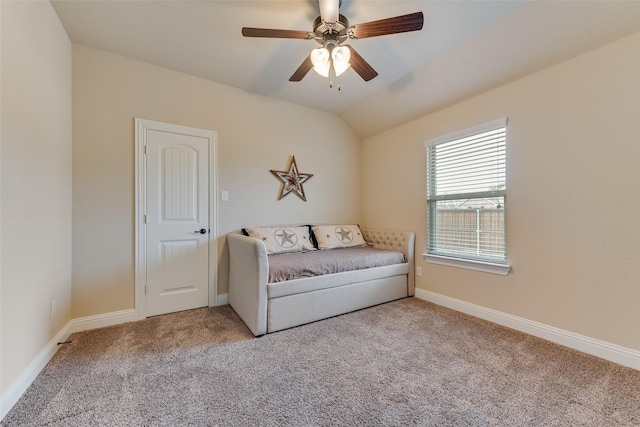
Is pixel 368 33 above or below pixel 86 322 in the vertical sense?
above

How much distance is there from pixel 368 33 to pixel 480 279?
2.53 meters

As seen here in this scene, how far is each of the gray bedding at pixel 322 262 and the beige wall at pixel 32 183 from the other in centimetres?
159

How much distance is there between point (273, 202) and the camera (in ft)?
11.3

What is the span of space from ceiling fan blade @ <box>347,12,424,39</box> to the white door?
203cm

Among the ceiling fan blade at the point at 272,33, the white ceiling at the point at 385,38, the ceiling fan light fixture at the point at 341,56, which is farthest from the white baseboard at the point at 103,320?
the ceiling fan light fixture at the point at 341,56

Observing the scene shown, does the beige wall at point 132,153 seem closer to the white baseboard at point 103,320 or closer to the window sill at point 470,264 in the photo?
the white baseboard at point 103,320

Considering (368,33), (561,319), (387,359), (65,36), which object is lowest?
(387,359)

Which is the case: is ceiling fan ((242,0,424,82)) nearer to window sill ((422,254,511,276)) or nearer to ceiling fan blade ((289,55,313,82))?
ceiling fan blade ((289,55,313,82))

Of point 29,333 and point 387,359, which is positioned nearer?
point 29,333

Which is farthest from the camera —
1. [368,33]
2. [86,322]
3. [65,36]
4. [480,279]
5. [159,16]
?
[480,279]

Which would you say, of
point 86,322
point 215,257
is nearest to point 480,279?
point 215,257

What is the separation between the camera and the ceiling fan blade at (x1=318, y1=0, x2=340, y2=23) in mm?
1596

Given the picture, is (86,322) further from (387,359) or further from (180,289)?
(387,359)

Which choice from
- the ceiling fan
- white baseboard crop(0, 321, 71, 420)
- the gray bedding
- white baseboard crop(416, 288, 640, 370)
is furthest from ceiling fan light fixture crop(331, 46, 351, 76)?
white baseboard crop(0, 321, 71, 420)
